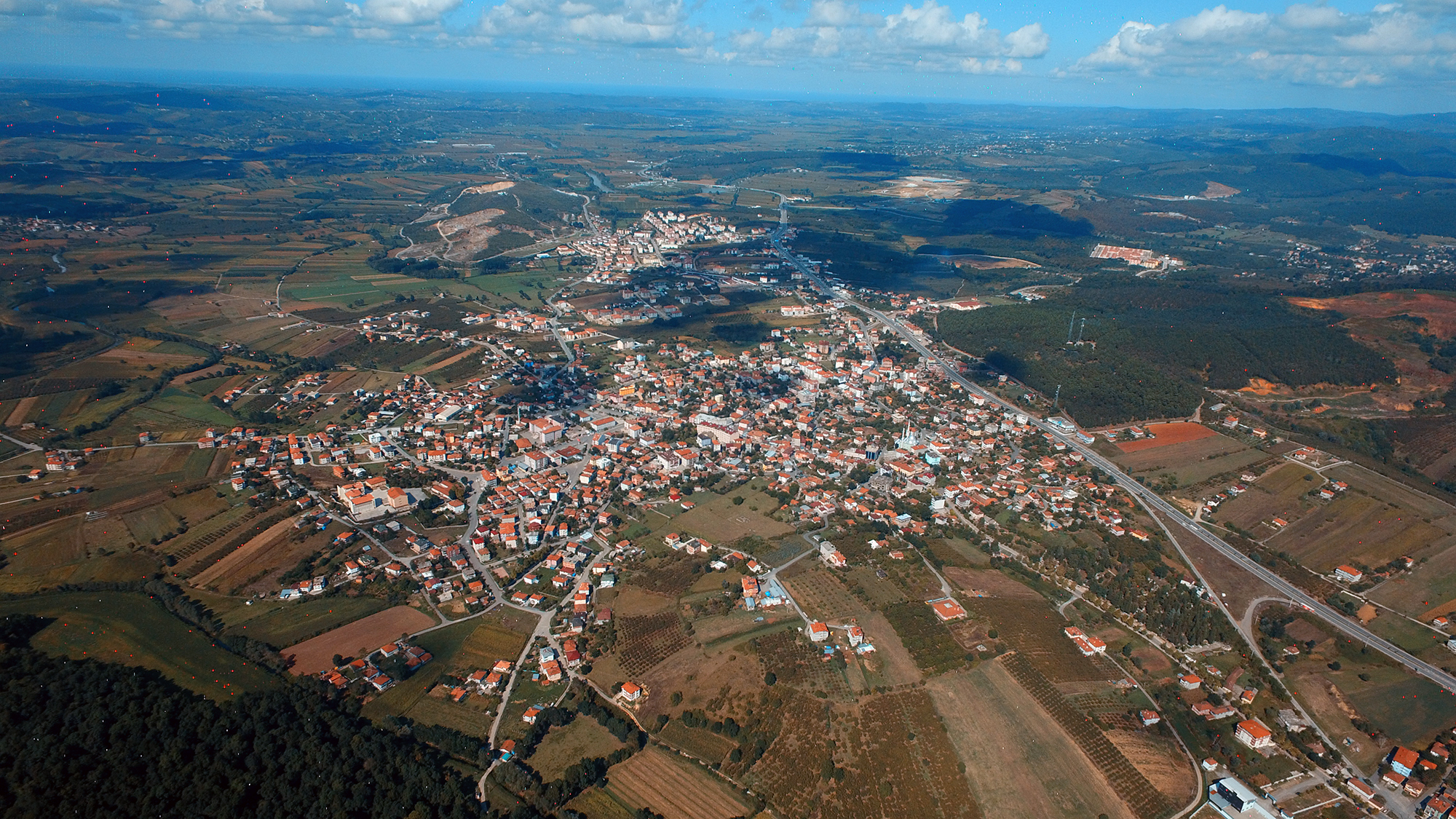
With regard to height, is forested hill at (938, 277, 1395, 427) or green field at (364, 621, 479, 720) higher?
forested hill at (938, 277, 1395, 427)

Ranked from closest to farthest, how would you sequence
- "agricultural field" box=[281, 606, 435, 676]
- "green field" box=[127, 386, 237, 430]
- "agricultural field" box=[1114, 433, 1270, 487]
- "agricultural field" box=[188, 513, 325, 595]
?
1. "agricultural field" box=[281, 606, 435, 676]
2. "agricultural field" box=[188, 513, 325, 595]
3. "agricultural field" box=[1114, 433, 1270, 487]
4. "green field" box=[127, 386, 237, 430]

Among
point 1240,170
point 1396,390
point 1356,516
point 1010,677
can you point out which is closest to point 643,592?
point 1010,677

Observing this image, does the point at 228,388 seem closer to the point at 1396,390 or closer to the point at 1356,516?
the point at 1356,516

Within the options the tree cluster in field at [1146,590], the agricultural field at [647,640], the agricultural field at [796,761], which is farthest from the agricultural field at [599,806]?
the tree cluster in field at [1146,590]

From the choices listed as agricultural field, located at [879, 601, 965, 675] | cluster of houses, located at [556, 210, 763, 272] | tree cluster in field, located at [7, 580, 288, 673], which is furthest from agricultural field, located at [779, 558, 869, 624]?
cluster of houses, located at [556, 210, 763, 272]

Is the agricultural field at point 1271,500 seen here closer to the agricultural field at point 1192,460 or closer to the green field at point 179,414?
the agricultural field at point 1192,460

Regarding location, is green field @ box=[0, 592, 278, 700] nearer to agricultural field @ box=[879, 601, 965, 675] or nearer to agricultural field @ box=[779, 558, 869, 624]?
agricultural field @ box=[779, 558, 869, 624]

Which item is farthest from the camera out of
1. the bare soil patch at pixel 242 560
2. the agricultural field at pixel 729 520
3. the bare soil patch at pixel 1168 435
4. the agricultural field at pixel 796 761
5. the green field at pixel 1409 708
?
the bare soil patch at pixel 1168 435
